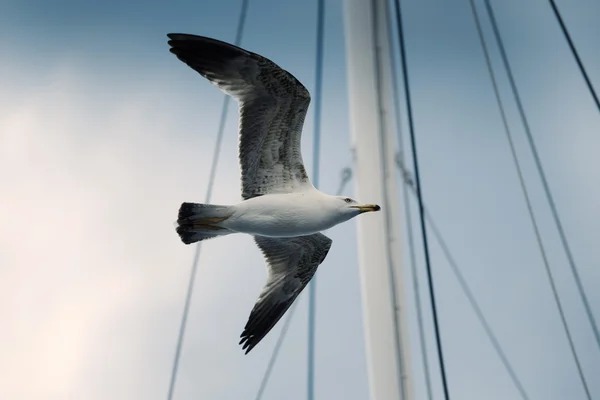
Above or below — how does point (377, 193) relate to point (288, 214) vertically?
above

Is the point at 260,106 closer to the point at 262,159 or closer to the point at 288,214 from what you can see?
the point at 262,159

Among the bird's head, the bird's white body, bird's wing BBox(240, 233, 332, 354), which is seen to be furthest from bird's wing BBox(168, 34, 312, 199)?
bird's wing BBox(240, 233, 332, 354)

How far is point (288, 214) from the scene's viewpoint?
4777 millimetres

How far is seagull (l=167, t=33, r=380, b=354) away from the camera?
4.78 metres

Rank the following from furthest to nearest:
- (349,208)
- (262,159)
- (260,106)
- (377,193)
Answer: (377,193), (262,159), (260,106), (349,208)

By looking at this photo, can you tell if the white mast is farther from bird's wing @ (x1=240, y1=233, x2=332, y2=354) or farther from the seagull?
the seagull

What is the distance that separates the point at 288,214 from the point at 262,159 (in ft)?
1.51

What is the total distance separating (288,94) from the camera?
4855 mm

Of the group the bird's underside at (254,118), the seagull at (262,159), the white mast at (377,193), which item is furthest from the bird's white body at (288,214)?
the white mast at (377,193)

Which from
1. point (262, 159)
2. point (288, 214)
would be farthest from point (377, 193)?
point (288, 214)

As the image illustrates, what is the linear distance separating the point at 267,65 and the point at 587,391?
465 centimetres

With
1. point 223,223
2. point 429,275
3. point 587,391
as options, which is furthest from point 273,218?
point 587,391

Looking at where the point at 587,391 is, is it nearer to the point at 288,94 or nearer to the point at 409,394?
the point at 409,394

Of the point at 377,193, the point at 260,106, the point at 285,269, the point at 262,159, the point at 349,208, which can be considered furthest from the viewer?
the point at 377,193
